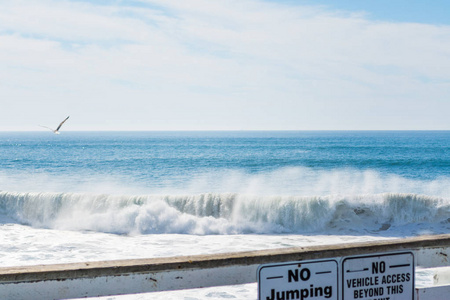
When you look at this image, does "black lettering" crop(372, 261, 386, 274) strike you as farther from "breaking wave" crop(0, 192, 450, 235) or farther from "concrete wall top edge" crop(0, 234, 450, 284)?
"breaking wave" crop(0, 192, 450, 235)

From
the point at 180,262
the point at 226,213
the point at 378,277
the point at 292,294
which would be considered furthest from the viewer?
the point at 226,213

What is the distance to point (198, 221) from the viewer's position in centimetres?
A: 1517

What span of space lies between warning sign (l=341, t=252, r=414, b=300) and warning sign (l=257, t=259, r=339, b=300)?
61 mm

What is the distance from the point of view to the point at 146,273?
5.56 ft

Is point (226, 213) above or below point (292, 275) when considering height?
below

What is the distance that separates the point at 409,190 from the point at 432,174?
31.7 feet

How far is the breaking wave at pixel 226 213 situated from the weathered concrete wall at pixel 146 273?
13.0m

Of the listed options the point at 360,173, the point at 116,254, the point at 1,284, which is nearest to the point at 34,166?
the point at 360,173

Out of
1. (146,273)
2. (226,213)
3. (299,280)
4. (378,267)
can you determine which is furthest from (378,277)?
(226,213)

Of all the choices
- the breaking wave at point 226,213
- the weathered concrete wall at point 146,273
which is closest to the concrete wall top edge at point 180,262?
the weathered concrete wall at point 146,273

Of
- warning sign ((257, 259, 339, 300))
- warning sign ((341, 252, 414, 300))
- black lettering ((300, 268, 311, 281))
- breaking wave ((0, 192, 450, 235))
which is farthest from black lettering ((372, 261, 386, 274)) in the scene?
breaking wave ((0, 192, 450, 235))

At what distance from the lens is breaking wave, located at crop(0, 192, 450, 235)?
1527 cm

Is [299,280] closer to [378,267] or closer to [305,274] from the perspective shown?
[305,274]

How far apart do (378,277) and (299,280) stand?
34 centimetres
